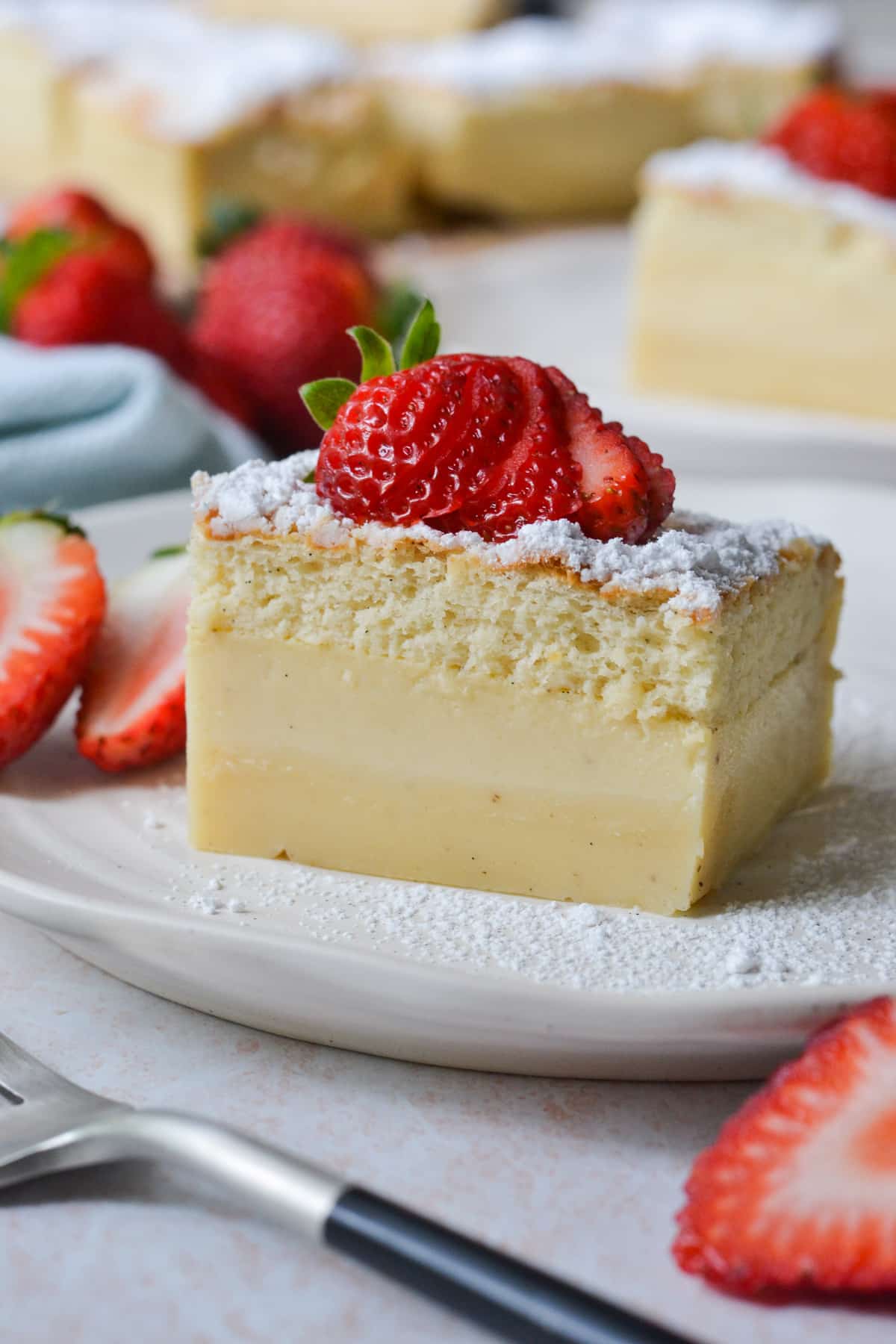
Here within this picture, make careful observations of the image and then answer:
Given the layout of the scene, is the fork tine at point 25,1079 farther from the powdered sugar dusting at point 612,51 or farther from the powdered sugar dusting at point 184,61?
the powdered sugar dusting at point 612,51

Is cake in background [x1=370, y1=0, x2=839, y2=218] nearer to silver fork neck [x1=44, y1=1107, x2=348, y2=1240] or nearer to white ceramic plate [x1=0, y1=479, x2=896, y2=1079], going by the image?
white ceramic plate [x1=0, y1=479, x2=896, y2=1079]

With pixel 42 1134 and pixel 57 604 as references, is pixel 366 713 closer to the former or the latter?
pixel 57 604

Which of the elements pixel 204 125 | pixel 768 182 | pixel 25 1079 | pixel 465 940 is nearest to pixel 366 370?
pixel 465 940

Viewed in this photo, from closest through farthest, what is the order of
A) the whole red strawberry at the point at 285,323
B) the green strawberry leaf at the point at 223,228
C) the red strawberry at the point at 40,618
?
the red strawberry at the point at 40,618
the whole red strawberry at the point at 285,323
the green strawberry leaf at the point at 223,228

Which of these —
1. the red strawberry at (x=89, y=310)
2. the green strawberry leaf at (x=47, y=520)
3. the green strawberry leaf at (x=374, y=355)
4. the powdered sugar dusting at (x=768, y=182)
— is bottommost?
the red strawberry at (x=89, y=310)

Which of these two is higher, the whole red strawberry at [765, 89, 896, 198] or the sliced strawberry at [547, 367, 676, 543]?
the sliced strawberry at [547, 367, 676, 543]

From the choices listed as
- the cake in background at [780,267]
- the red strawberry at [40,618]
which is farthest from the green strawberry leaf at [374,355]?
the cake in background at [780,267]

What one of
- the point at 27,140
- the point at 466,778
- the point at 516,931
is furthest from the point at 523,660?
the point at 27,140

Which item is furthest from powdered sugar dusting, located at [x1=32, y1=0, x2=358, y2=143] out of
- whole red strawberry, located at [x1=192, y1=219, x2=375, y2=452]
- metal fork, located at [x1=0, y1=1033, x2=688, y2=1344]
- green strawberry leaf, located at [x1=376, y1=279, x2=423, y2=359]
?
metal fork, located at [x1=0, y1=1033, x2=688, y2=1344]
